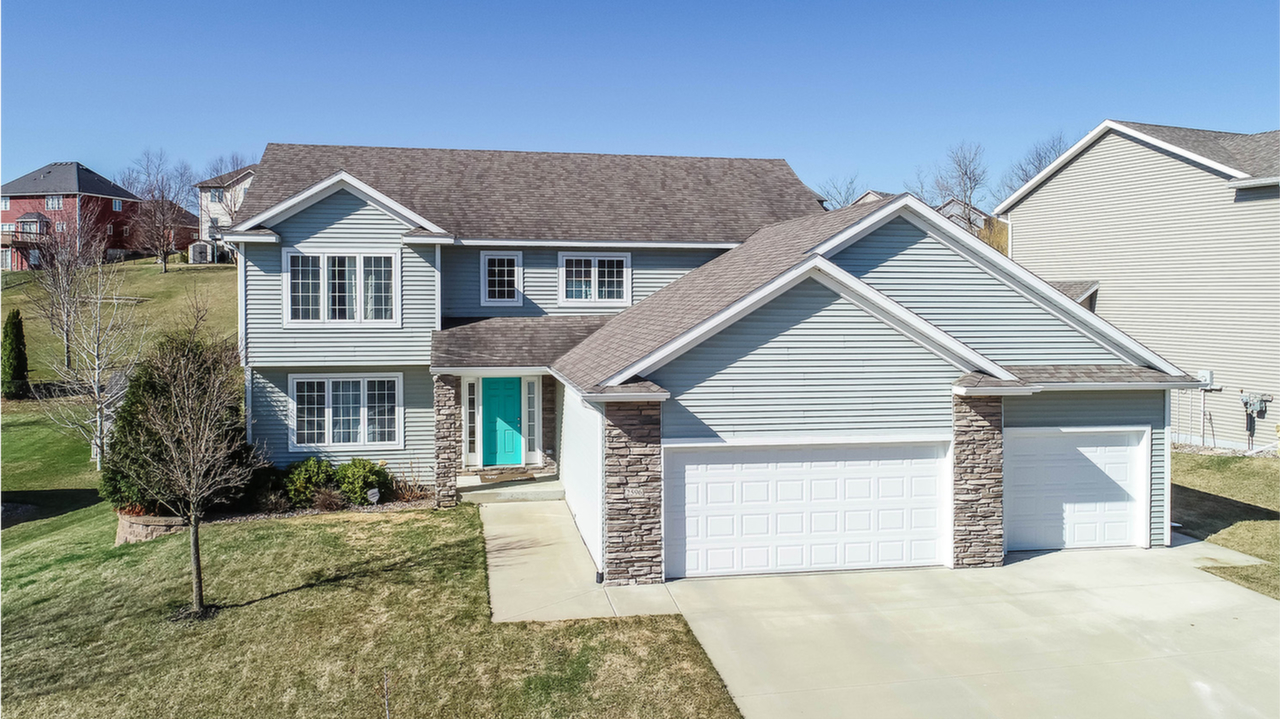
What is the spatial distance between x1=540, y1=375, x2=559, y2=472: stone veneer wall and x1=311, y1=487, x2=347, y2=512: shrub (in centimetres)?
435

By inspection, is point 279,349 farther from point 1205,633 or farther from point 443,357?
point 1205,633

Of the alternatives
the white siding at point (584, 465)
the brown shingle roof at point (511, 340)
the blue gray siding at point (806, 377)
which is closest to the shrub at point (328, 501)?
the brown shingle roof at point (511, 340)

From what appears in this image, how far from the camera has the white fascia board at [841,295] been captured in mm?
11906

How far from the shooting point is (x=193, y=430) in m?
12.1

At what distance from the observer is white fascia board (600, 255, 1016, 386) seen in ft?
39.1

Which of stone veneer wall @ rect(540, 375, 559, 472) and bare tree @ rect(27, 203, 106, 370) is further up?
bare tree @ rect(27, 203, 106, 370)

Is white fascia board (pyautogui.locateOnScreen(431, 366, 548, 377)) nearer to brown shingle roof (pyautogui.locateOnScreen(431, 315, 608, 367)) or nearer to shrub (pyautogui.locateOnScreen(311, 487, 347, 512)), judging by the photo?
brown shingle roof (pyautogui.locateOnScreen(431, 315, 608, 367))

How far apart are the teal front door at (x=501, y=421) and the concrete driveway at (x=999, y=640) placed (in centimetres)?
782

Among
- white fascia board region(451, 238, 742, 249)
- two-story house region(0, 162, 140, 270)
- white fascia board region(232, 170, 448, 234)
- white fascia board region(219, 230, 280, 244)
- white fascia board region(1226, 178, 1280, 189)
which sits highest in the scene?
two-story house region(0, 162, 140, 270)

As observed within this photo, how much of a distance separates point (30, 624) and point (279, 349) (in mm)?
6911

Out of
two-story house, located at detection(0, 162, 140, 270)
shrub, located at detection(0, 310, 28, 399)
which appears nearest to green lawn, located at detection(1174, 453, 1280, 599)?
shrub, located at detection(0, 310, 28, 399)

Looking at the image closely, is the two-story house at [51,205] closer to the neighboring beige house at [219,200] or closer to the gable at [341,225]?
the neighboring beige house at [219,200]

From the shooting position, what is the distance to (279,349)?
57.6ft

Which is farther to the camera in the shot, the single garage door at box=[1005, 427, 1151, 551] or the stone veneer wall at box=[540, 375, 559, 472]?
the stone veneer wall at box=[540, 375, 559, 472]
